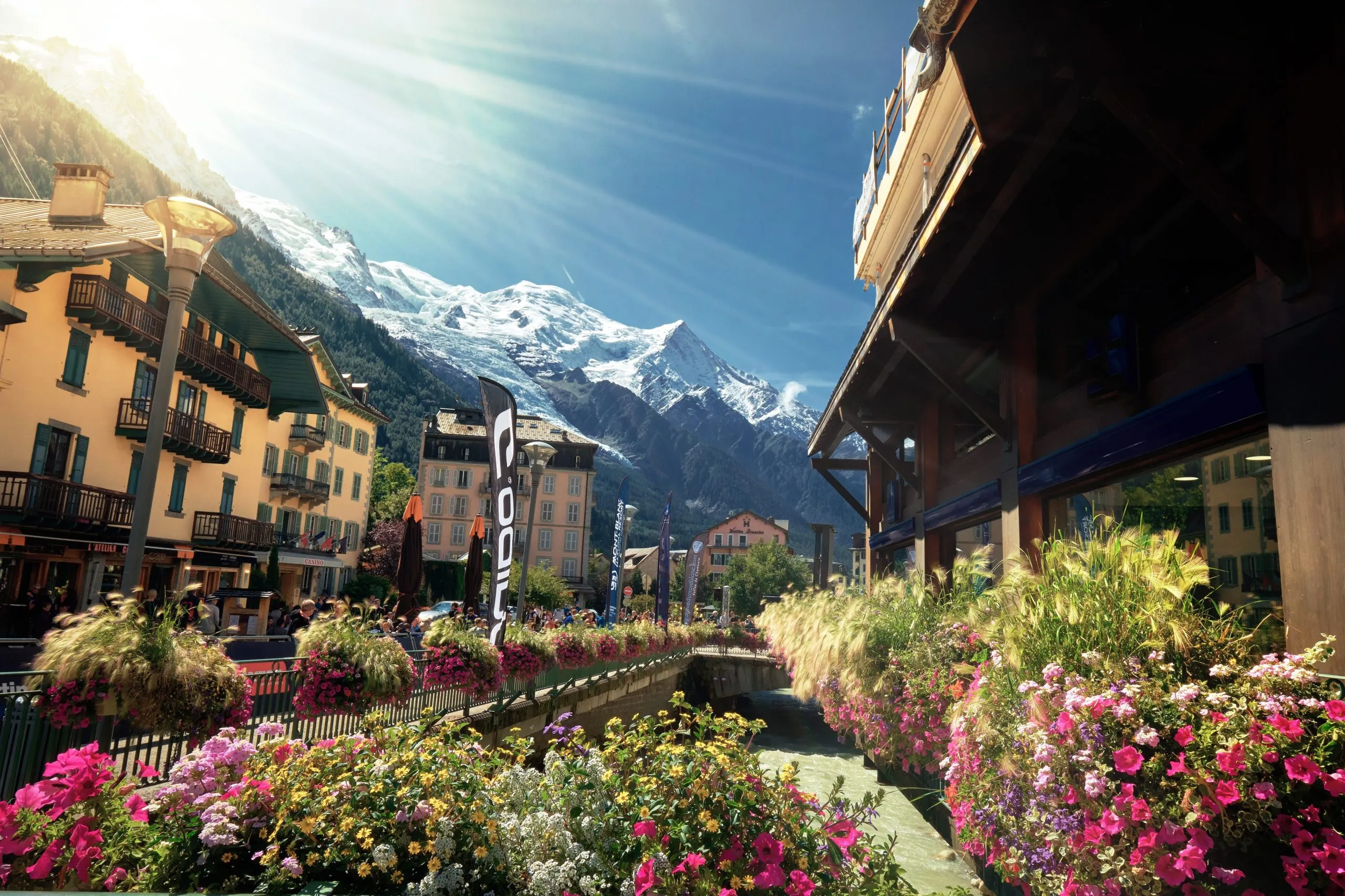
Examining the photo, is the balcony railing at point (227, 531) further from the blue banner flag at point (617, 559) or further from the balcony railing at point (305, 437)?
the blue banner flag at point (617, 559)

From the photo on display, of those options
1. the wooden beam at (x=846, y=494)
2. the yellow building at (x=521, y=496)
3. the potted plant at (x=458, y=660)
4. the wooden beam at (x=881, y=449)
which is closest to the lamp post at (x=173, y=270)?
the potted plant at (x=458, y=660)

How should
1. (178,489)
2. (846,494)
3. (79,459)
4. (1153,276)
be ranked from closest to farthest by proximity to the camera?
1. (1153,276)
2. (846,494)
3. (79,459)
4. (178,489)

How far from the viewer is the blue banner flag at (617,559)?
19.3 metres

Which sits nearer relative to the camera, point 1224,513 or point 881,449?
point 1224,513

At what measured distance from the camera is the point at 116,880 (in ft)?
10.5

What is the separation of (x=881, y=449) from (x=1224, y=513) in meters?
9.76

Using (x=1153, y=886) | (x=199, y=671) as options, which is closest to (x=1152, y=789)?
(x=1153, y=886)

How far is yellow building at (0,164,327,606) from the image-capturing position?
1827 cm

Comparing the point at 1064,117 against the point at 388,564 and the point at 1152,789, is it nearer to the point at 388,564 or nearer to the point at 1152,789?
the point at 1152,789

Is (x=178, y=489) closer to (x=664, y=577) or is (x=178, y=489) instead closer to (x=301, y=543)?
(x=301, y=543)

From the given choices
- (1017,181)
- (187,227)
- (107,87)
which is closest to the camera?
(1017,181)

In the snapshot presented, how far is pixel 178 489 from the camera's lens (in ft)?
84.0

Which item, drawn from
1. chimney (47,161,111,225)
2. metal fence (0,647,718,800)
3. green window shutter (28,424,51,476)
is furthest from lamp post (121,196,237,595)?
chimney (47,161,111,225)

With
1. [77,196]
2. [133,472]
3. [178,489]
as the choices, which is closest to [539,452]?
[133,472]
